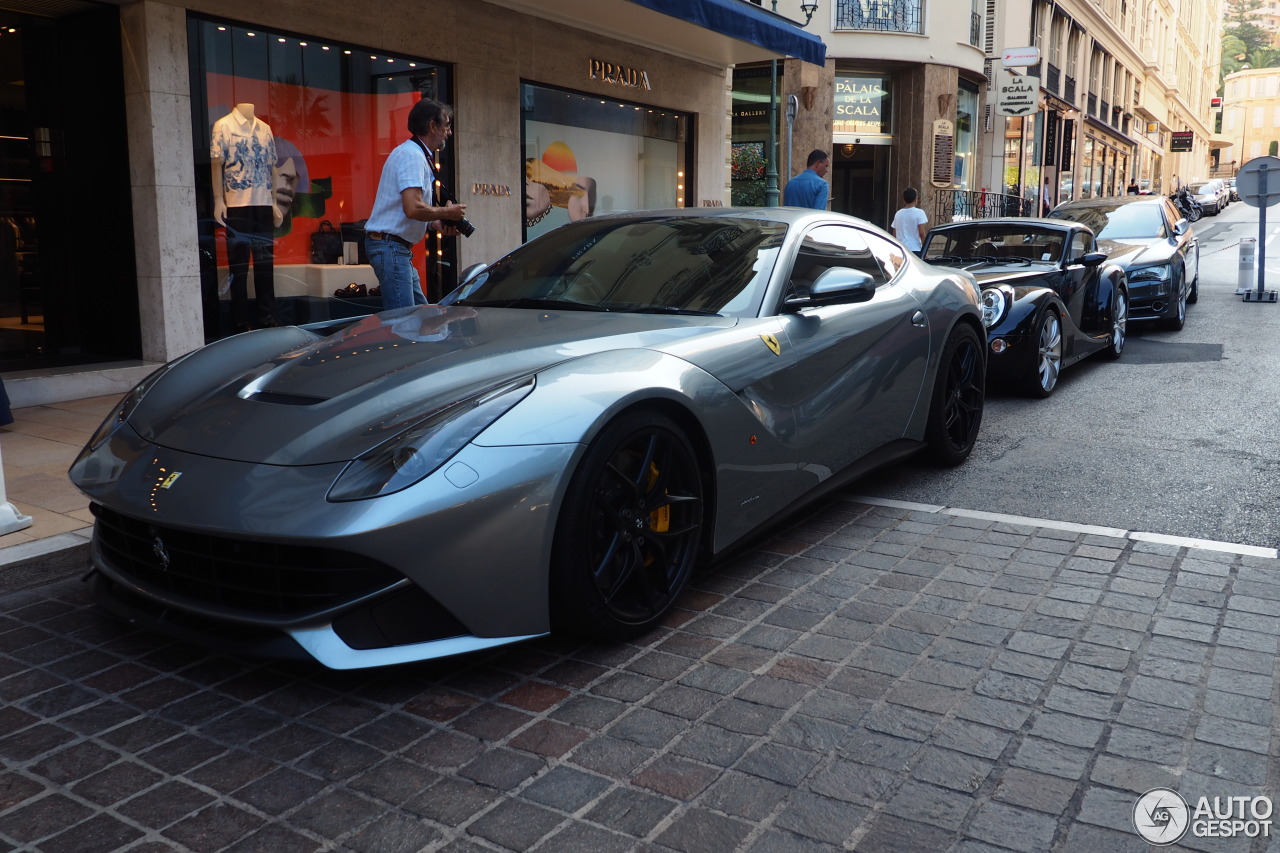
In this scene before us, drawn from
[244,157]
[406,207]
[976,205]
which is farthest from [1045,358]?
[976,205]

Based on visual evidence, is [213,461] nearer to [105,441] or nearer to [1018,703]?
[105,441]

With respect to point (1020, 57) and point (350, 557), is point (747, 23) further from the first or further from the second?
point (1020, 57)

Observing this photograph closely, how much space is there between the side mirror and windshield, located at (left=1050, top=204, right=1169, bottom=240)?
9.28 m

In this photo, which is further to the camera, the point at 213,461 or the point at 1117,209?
the point at 1117,209

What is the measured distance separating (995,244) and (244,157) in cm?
609

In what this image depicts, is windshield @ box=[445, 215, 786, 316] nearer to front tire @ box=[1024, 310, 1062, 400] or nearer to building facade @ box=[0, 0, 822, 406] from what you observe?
front tire @ box=[1024, 310, 1062, 400]

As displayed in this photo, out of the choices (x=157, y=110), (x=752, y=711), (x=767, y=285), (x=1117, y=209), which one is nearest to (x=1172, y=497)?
(x=767, y=285)

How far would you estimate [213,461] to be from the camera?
2.77 metres

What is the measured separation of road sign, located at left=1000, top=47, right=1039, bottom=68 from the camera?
23.3 m

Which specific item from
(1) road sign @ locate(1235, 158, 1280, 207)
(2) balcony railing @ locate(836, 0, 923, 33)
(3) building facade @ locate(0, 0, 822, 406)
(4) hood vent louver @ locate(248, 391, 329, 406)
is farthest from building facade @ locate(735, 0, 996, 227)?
(4) hood vent louver @ locate(248, 391, 329, 406)

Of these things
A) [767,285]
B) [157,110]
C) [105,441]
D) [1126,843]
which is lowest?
[1126,843]

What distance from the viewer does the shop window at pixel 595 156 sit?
11.3 m

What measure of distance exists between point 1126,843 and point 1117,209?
1198 centimetres

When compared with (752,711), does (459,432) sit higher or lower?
higher
